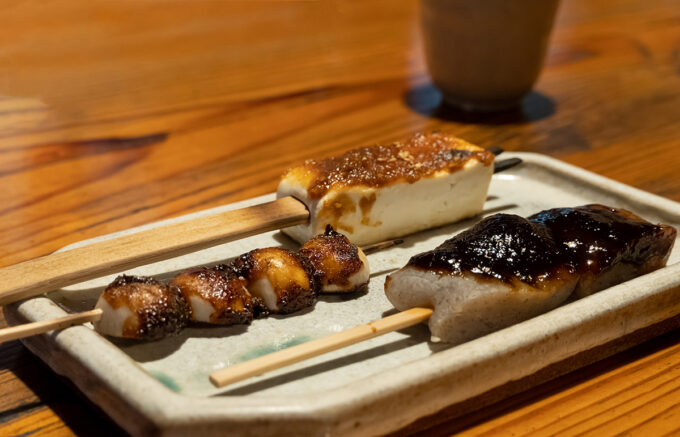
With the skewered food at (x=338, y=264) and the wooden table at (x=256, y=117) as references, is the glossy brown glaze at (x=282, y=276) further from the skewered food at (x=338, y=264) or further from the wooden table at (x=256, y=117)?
the wooden table at (x=256, y=117)

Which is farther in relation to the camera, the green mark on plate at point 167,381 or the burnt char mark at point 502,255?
the burnt char mark at point 502,255

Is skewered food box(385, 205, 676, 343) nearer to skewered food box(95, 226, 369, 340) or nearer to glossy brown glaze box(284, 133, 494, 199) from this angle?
skewered food box(95, 226, 369, 340)

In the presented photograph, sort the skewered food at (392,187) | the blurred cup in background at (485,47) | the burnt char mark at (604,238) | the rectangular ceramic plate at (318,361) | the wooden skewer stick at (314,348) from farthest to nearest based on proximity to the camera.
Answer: the blurred cup in background at (485,47)
the skewered food at (392,187)
the burnt char mark at (604,238)
the wooden skewer stick at (314,348)
the rectangular ceramic plate at (318,361)

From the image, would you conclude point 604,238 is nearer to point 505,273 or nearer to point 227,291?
point 505,273

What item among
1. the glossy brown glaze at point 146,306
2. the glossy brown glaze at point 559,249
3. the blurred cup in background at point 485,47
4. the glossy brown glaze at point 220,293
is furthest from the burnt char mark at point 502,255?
the blurred cup in background at point 485,47

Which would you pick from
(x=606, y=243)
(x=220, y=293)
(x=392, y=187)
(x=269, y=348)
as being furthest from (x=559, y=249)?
(x=220, y=293)

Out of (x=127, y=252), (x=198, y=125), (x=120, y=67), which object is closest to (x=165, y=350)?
(x=127, y=252)

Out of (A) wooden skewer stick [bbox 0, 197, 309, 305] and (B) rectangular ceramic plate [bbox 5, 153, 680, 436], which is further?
(A) wooden skewer stick [bbox 0, 197, 309, 305]

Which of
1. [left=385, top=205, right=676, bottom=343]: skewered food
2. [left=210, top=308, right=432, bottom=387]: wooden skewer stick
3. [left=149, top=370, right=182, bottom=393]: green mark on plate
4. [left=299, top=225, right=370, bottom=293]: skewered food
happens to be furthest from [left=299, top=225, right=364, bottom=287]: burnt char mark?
[left=149, top=370, right=182, bottom=393]: green mark on plate

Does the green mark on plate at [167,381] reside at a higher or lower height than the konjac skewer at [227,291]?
lower
